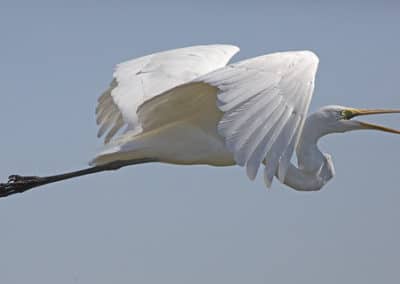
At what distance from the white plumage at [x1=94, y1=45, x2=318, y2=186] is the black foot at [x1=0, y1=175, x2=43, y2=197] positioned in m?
0.93

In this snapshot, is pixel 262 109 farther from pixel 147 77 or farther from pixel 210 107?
pixel 147 77

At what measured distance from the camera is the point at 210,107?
1295 centimetres

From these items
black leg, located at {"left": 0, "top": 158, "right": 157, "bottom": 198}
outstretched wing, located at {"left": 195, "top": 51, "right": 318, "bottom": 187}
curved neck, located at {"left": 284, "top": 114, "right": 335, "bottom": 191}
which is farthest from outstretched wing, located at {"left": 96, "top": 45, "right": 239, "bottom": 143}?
outstretched wing, located at {"left": 195, "top": 51, "right": 318, "bottom": 187}

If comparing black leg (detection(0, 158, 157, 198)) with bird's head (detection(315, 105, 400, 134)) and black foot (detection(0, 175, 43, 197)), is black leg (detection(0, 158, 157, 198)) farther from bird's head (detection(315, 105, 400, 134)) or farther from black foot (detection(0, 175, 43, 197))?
bird's head (detection(315, 105, 400, 134))

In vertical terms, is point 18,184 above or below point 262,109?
below

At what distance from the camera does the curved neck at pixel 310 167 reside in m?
13.3

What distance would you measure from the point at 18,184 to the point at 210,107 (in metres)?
2.57

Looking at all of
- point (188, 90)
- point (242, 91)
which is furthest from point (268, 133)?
point (188, 90)

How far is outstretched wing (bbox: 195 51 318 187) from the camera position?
35.7ft

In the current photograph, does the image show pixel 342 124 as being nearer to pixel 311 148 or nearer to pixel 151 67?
pixel 311 148

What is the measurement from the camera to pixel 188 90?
12336 mm

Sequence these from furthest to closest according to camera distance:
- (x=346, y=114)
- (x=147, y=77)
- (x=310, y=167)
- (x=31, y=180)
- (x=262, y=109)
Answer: (x=31, y=180) → (x=346, y=114) → (x=147, y=77) → (x=310, y=167) → (x=262, y=109)

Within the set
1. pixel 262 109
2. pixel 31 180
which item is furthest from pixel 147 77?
pixel 262 109

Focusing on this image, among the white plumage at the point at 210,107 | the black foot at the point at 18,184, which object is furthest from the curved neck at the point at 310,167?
the black foot at the point at 18,184
